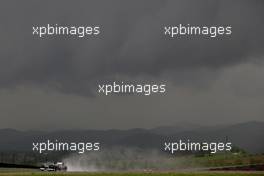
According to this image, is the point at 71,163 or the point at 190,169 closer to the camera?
the point at 71,163

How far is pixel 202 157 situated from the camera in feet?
102

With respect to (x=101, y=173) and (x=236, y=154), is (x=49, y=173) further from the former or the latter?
(x=236, y=154)

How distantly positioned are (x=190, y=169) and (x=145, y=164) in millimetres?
2348

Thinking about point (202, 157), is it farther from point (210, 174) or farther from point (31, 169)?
point (31, 169)

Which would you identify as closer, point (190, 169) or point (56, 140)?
point (56, 140)

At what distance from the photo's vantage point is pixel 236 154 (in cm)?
3184

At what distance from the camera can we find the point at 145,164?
1260 inches

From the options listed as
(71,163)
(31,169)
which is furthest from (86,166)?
(31,169)

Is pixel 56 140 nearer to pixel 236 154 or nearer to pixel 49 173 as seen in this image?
pixel 49 173

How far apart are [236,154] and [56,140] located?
28.8ft

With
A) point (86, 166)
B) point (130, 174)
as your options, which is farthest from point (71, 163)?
point (130, 174)

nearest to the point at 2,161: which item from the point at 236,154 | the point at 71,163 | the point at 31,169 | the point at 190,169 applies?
the point at 31,169

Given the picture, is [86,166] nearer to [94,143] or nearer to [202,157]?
[94,143]

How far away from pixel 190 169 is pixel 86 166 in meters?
5.46
